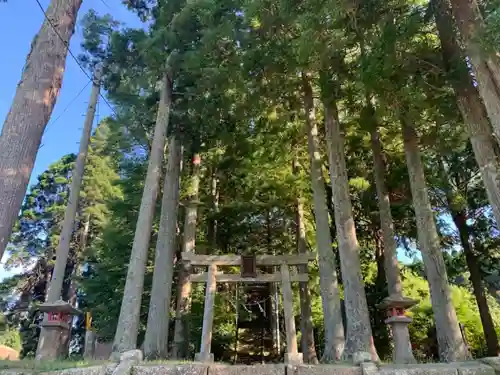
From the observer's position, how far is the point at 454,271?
11539 mm

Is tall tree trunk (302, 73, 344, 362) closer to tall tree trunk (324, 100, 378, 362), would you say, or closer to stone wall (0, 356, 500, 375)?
tall tree trunk (324, 100, 378, 362)

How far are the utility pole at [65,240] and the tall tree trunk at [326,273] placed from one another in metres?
4.76

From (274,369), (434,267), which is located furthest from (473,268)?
(274,369)

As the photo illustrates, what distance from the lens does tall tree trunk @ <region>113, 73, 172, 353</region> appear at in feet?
22.0

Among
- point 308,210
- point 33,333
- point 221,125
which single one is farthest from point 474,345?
point 33,333

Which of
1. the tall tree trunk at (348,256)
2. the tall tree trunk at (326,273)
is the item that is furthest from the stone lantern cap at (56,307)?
the tall tree trunk at (348,256)

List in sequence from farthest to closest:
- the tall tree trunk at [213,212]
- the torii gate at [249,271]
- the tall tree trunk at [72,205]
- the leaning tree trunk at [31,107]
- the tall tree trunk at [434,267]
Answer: the tall tree trunk at [213,212], the torii gate at [249,271], the tall tree trunk at [72,205], the tall tree trunk at [434,267], the leaning tree trunk at [31,107]

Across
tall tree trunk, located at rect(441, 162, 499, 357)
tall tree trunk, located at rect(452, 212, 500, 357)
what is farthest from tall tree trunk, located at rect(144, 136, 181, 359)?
tall tree trunk, located at rect(452, 212, 500, 357)

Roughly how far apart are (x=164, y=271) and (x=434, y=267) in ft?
18.2

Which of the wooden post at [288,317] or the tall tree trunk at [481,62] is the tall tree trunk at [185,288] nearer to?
the wooden post at [288,317]

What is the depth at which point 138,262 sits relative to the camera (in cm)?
716

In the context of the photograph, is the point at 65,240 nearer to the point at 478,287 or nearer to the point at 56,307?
the point at 56,307

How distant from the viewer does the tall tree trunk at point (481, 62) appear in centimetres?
498

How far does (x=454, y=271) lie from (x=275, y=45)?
27.7ft
